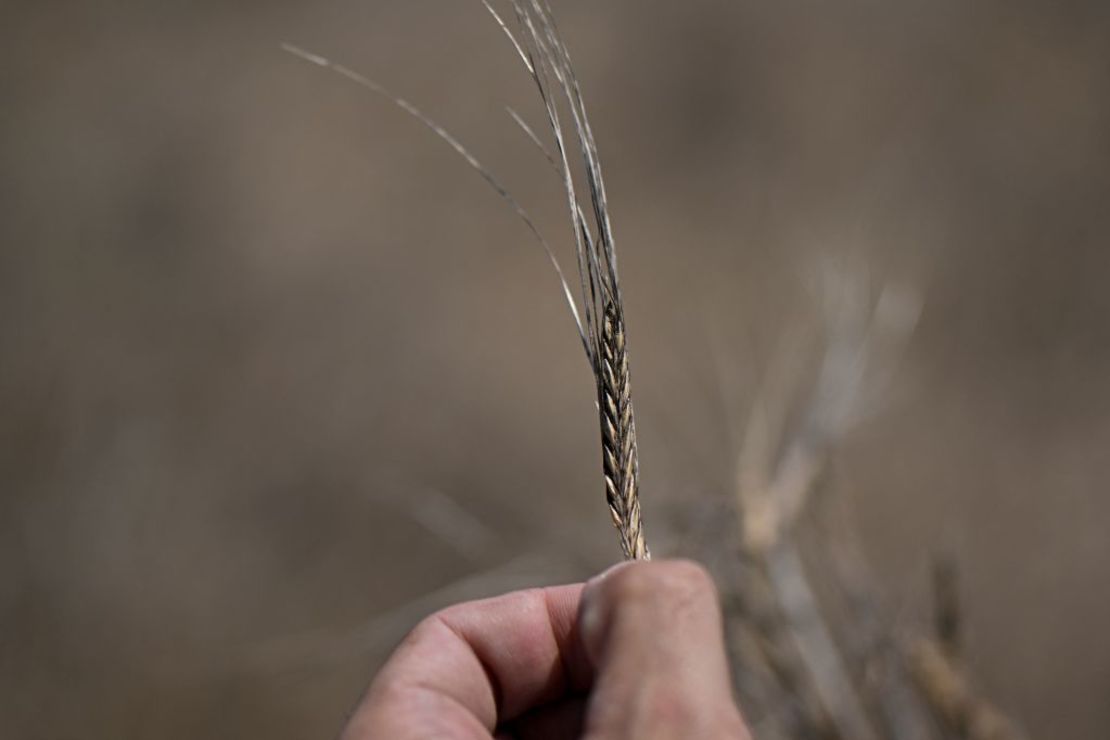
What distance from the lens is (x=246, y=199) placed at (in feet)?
10.9

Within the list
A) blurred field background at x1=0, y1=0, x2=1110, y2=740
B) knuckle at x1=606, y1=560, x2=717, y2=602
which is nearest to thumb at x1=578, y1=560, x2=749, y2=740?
knuckle at x1=606, y1=560, x2=717, y2=602

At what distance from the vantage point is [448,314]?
3064mm

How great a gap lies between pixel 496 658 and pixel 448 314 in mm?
2469

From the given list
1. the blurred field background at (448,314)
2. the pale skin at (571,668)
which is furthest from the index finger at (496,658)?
the blurred field background at (448,314)

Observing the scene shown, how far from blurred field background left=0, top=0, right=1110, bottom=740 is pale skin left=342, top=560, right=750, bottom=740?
1.48m

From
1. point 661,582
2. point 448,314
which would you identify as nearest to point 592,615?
point 661,582

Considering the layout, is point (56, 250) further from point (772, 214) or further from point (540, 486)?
point (772, 214)

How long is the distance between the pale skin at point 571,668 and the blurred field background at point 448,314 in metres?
1.48

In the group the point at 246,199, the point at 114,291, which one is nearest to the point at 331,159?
the point at 246,199

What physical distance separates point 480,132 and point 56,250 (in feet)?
3.75

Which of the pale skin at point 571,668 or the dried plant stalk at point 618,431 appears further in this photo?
the dried plant stalk at point 618,431

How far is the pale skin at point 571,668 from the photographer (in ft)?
1.63

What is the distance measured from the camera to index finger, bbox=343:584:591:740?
1.91 feet

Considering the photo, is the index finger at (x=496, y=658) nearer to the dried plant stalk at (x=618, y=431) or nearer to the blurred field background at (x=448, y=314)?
the dried plant stalk at (x=618, y=431)
